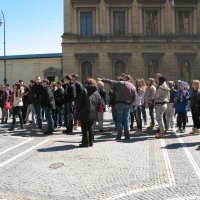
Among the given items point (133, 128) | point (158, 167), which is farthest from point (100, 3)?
point (158, 167)

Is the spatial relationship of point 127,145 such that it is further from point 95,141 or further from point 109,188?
point 109,188

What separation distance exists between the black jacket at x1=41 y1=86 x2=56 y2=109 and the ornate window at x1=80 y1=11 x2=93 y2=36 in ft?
73.1

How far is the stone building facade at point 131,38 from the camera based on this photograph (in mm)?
34969

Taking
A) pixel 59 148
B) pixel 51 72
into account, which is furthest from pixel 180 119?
pixel 51 72

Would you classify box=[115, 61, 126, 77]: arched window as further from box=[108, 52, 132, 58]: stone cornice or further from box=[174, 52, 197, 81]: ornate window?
box=[174, 52, 197, 81]: ornate window

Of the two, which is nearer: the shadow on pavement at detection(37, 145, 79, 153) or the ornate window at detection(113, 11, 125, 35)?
the shadow on pavement at detection(37, 145, 79, 153)

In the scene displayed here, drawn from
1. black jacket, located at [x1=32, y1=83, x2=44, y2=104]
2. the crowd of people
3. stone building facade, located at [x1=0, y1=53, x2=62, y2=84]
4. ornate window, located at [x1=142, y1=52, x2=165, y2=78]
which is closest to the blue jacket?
the crowd of people

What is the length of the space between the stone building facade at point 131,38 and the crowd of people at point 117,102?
18431 millimetres

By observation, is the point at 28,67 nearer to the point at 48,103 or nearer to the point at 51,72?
the point at 51,72

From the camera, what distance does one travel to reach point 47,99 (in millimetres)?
13477

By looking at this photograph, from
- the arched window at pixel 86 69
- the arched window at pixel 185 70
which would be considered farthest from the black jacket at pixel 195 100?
the arched window at pixel 185 70

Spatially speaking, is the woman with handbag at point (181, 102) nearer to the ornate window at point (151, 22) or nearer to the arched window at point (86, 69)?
the arched window at point (86, 69)

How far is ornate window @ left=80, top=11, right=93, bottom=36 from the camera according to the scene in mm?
35031

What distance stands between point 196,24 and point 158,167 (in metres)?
30.2
